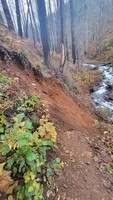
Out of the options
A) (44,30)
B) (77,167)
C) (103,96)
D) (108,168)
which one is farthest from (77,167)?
(103,96)

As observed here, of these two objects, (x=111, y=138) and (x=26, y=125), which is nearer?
(x=26, y=125)

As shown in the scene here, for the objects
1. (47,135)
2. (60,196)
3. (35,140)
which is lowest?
(60,196)

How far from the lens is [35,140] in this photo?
7.28ft

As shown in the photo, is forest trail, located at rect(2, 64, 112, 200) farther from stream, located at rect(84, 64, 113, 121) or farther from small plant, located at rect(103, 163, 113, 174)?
stream, located at rect(84, 64, 113, 121)

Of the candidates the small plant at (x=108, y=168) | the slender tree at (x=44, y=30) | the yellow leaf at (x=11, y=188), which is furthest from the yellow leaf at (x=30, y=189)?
the slender tree at (x=44, y=30)

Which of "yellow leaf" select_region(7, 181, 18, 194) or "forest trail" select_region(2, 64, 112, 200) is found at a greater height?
"yellow leaf" select_region(7, 181, 18, 194)

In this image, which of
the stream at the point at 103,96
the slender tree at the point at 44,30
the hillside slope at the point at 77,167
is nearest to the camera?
the hillside slope at the point at 77,167

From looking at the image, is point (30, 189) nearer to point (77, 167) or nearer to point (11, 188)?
point (11, 188)

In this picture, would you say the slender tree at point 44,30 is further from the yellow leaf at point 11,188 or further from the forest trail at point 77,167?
the yellow leaf at point 11,188

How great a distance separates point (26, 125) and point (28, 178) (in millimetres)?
623

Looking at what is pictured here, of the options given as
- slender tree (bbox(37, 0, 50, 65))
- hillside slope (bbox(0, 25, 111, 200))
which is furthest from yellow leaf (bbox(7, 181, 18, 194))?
slender tree (bbox(37, 0, 50, 65))

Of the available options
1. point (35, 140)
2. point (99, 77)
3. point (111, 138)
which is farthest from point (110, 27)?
point (35, 140)

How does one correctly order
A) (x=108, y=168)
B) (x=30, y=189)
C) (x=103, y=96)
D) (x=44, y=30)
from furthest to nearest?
(x=103, y=96) → (x=44, y=30) → (x=108, y=168) → (x=30, y=189)

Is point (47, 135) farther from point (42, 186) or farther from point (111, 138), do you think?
point (111, 138)
